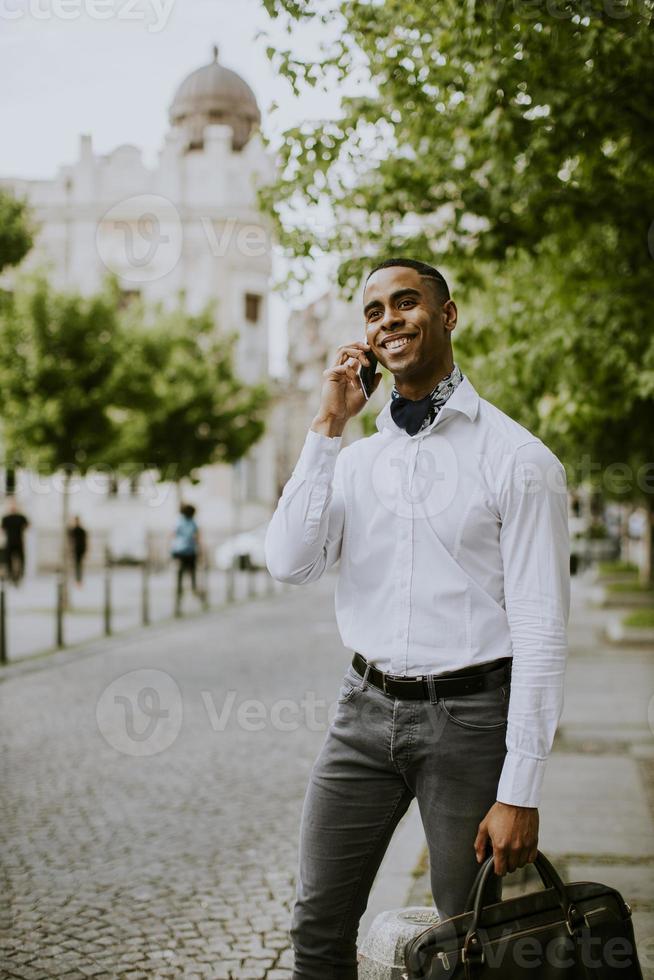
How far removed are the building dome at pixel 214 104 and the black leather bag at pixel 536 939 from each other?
45.1 meters

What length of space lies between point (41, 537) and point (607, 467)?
916 inches

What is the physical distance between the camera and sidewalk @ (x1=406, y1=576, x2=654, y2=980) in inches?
197

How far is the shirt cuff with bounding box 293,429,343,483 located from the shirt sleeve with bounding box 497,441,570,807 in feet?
1.32

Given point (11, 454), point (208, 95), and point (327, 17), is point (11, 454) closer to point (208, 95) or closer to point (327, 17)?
point (327, 17)

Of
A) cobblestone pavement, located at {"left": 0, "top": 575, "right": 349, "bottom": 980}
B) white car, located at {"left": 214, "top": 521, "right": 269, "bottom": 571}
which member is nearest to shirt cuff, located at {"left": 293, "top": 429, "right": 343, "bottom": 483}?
cobblestone pavement, located at {"left": 0, "top": 575, "right": 349, "bottom": 980}

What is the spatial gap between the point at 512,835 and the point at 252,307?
44.3 m

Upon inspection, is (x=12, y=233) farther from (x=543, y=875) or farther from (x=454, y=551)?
(x=543, y=875)

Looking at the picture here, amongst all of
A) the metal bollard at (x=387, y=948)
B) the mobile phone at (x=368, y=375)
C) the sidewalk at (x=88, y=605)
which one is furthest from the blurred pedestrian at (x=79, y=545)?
the mobile phone at (x=368, y=375)

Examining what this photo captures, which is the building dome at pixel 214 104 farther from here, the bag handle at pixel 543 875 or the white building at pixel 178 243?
the bag handle at pixel 543 875

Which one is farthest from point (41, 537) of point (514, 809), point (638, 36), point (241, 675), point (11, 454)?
point (514, 809)

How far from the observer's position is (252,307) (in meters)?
45.9

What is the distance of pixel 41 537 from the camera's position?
38094 mm

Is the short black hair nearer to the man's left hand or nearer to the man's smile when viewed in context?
the man's smile

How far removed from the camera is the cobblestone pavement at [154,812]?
4434 mm
